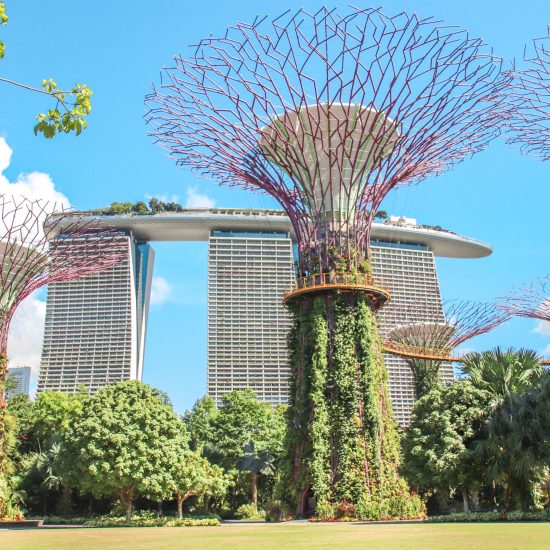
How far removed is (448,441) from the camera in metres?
28.8

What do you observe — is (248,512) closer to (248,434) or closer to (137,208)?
(248,434)

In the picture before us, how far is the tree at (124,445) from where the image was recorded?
3003 centimetres

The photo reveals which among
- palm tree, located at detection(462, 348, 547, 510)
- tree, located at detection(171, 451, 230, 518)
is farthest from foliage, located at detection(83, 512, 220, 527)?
palm tree, located at detection(462, 348, 547, 510)

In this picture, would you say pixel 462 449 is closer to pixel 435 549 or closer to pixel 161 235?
pixel 435 549

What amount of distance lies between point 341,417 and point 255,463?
593 inches

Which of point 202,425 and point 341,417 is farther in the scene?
point 202,425

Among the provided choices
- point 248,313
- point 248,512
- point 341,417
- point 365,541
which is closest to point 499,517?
point 341,417

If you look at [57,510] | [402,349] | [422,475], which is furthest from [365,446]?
[57,510]

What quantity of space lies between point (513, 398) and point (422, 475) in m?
6.14

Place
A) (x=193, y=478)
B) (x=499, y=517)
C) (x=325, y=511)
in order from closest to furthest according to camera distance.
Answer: (x=499, y=517), (x=325, y=511), (x=193, y=478)

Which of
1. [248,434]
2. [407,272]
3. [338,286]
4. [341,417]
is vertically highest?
[407,272]

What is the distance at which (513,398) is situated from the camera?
25875mm

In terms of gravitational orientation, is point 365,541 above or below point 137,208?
below

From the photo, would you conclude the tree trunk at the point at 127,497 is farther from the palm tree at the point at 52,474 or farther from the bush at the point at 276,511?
the palm tree at the point at 52,474
